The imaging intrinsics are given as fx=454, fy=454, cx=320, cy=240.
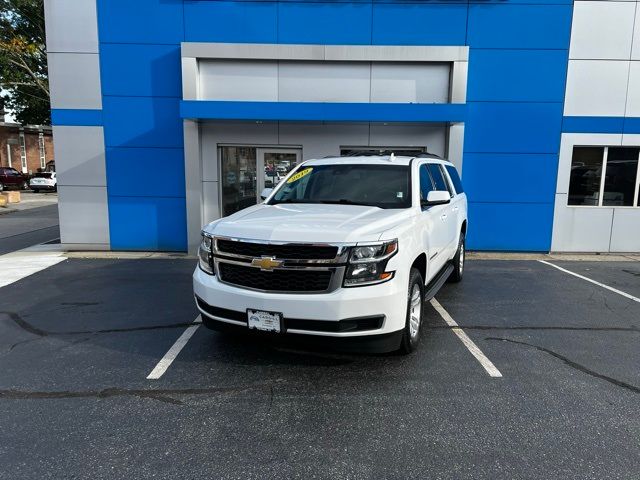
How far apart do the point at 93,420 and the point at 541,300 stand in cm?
608

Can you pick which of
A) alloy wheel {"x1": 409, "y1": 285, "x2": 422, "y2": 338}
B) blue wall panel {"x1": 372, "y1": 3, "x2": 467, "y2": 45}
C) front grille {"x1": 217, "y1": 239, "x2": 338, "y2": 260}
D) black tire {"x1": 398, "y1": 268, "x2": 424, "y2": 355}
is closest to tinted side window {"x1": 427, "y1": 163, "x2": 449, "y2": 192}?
black tire {"x1": 398, "y1": 268, "x2": 424, "y2": 355}

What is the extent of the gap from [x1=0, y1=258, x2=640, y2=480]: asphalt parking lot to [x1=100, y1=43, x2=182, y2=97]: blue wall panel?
560 centimetres

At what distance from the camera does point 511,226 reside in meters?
10.4

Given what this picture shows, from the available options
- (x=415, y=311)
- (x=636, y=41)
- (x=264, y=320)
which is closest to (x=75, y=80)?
(x=264, y=320)

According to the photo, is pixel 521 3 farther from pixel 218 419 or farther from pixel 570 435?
pixel 218 419

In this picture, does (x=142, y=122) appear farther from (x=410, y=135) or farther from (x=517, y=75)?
(x=517, y=75)

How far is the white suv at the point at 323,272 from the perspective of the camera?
382 centimetres

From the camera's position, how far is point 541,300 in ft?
22.4

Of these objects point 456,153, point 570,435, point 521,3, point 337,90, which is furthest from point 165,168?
point 570,435

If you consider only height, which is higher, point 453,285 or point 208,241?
point 208,241

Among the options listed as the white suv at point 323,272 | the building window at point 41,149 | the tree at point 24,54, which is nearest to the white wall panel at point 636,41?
the white suv at point 323,272

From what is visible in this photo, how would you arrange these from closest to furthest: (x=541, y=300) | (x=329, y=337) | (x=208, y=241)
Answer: (x=329, y=337) → (x=208, y=241) → (x=541, y=300)

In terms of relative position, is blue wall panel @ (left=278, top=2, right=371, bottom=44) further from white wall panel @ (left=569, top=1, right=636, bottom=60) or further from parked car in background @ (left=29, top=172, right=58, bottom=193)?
parked car in background @ (left=29, top=172, right=58, bottom=193)

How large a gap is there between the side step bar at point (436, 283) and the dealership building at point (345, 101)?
12.7 feet
